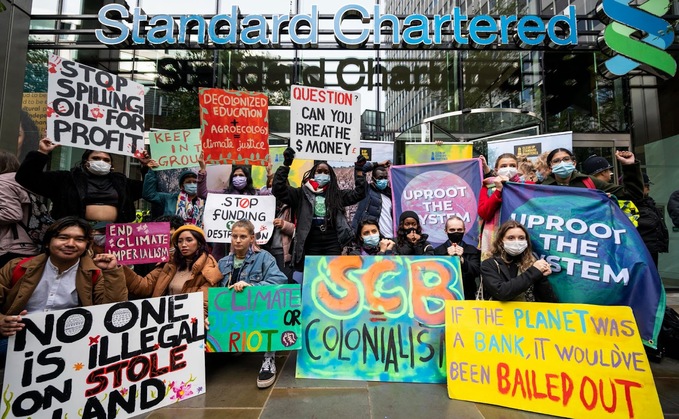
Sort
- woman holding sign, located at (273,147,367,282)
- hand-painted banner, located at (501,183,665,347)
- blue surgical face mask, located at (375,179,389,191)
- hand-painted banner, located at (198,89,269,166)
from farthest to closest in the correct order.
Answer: blue surgical face mask, located at (375,179,389,191) → hand-painted banner, located at (198,89,269,166) → woman holding sign, located at (273,147,367,282) → hand-painted banner, located at (501,183,665,347)

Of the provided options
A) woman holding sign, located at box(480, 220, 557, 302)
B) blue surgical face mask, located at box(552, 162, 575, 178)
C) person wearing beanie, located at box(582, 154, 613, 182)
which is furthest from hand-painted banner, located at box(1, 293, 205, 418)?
person wearing beanie, located at box(582, 154, 613, 182)

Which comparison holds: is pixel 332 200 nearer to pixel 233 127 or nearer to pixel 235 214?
pixel 235 214

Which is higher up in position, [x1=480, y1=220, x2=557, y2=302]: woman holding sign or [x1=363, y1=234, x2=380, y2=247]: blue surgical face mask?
[x1=363, y1=234, x2=380, y2=247]: blue surgical face mask

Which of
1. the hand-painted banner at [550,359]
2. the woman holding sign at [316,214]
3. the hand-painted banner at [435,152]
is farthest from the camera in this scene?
the hand-painted banner at [435,152]

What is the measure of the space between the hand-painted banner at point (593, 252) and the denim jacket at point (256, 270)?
2324 mm

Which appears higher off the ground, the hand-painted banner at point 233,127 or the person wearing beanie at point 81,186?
the hand-painted banner at point 233,127

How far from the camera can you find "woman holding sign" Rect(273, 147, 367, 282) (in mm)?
3641

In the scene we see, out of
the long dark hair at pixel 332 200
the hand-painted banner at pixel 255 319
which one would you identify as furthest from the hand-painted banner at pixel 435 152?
the hand-painted banner at pixel 255 319

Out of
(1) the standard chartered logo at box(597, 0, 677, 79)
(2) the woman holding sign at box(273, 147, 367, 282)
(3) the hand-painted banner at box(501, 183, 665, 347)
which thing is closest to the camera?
(3) the hand-painted banner at box(501, 183, 665, 347)

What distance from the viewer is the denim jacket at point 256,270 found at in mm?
3061

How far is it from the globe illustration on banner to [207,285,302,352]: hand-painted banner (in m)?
2.38

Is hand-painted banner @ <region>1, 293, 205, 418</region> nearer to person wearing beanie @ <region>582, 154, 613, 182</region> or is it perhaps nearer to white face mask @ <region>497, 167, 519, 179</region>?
white face mask @ <region>497, 167, 519, 179</region>

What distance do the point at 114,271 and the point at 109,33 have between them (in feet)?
26.1

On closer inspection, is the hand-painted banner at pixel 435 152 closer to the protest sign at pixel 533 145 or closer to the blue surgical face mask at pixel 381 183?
the protest sign at pixel 533 145
